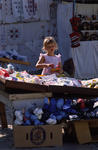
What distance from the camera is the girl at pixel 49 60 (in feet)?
14.7

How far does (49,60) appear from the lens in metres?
4.66

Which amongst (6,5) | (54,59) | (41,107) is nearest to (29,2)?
(6,5)

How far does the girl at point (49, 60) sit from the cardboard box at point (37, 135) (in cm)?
104

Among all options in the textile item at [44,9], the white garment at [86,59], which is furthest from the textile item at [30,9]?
the white garment at [86,59]

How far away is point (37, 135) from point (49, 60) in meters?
1.32

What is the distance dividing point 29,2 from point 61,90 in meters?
6.36

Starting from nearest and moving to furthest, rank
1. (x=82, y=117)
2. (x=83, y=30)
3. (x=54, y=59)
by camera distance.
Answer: (x=82, y=117), (x=54, y=59), (x=83, y=30)

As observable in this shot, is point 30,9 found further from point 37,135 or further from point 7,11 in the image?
point 37,135

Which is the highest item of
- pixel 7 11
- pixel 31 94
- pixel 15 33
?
pixel 7 11

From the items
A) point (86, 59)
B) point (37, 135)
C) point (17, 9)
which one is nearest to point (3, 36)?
point (17, 9)

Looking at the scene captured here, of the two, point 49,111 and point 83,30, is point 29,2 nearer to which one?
point 83,30

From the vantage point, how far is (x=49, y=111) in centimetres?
374

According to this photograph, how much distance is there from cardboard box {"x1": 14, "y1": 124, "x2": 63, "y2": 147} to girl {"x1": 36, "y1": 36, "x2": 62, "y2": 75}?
41.1 inches

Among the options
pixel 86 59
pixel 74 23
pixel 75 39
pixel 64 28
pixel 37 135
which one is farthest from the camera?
pixel 64 28
